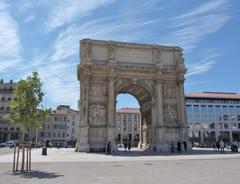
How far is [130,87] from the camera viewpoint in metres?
41.9

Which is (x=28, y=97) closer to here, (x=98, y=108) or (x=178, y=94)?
(x=98, y=108)

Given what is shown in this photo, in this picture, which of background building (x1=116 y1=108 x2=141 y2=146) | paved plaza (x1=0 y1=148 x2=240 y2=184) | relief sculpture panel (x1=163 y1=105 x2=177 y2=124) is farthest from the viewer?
background building (x1=116 y1=108 x2=141 y2=146)

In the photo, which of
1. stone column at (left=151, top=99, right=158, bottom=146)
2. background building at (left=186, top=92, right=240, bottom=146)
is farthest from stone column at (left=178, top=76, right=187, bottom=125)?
background building at (left=186, top=92, right=240, bottom=146)

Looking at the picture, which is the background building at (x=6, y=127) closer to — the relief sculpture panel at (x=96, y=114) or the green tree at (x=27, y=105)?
the relief sculpture panel at (x=96, y=114)

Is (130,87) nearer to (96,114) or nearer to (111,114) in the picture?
(111,114)

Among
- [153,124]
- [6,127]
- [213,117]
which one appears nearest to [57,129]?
[6,127]

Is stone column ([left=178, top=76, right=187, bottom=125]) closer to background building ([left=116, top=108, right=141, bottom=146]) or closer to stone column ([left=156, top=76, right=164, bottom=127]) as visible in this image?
stone column ([left=156, top=76, right=164, bottom=127])

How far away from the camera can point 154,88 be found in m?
40.4

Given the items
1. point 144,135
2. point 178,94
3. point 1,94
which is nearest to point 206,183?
point 178,94

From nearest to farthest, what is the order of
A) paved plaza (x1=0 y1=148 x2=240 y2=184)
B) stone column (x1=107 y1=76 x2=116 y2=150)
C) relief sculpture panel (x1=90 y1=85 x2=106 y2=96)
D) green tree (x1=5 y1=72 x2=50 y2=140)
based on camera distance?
paved plaza (x1=0 y1=148 x2=240 y2=184)
green tree (x1=5 y1=72 x2=50 y2=140)
stone column (x1=107 y1=76 x2=116 y2=150)
relief sculpture panel (x1=90 y1=85 x2=106 y2=96)

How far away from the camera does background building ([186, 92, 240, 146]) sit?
9238 cm

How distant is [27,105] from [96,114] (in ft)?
71.9

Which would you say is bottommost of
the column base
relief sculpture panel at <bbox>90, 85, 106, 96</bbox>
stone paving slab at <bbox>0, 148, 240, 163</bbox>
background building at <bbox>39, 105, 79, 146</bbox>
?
stone paving slab at <bbox>0, 148, 240, 163</bbox>

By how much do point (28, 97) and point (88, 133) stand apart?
2120 centimetres
